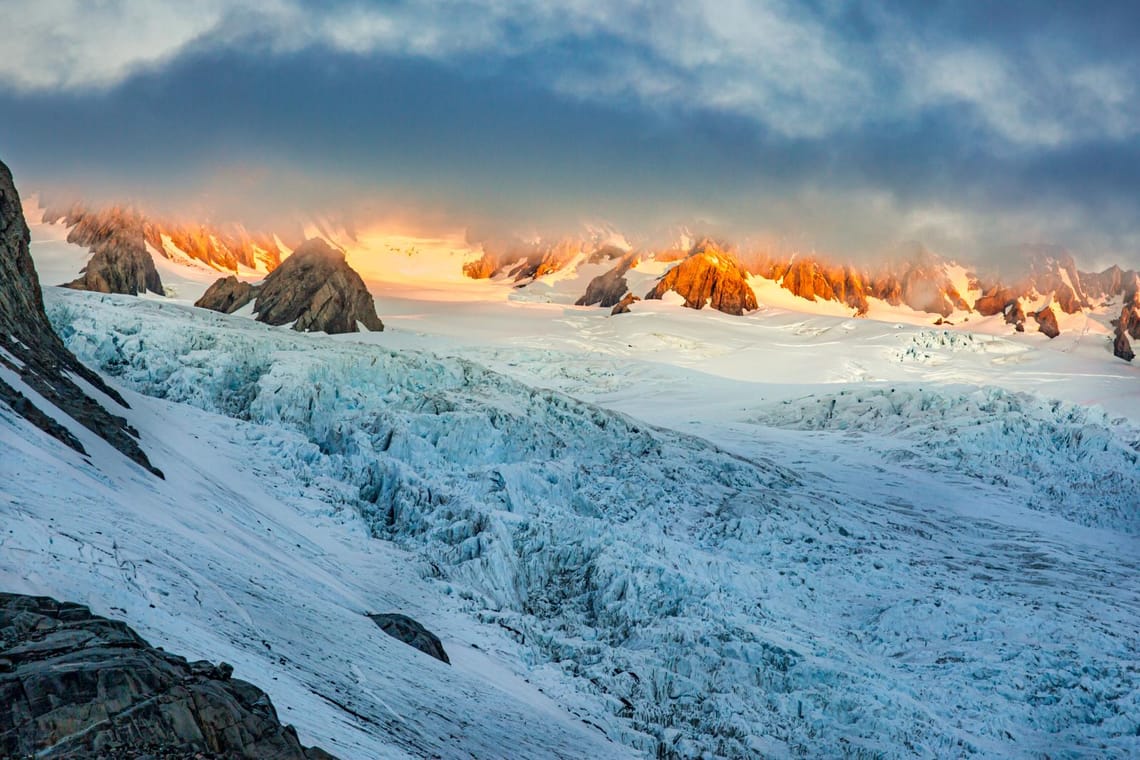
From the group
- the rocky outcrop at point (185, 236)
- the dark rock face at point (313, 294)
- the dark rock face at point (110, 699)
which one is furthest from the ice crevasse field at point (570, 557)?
the rocky outcrop at point (185, 236)

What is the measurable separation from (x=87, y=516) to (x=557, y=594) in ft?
52.9

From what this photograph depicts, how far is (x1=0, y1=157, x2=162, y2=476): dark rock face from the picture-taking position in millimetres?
17891

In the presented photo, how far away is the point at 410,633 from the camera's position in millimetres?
18359

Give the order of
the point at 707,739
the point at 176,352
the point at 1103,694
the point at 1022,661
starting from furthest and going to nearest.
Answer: the point at 176,352 → the point at 1022,661 → the point at 1103,694 → the point at 707,739

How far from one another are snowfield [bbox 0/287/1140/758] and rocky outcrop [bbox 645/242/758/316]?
10185cm

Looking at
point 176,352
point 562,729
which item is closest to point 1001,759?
point 562,729

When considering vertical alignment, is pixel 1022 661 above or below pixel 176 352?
below

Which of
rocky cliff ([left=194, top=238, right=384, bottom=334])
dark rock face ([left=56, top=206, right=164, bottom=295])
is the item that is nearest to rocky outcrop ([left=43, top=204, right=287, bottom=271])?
dark rock face ([left=56, top=206, right=164, bottom=295])

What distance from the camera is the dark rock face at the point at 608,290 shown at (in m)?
169

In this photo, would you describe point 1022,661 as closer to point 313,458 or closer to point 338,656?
point 338,656

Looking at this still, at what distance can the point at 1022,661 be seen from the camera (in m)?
26.3

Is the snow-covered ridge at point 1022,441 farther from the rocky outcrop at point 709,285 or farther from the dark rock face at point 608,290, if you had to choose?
the dark rock face at point 608,290

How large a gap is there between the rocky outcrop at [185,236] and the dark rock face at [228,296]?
134 ft

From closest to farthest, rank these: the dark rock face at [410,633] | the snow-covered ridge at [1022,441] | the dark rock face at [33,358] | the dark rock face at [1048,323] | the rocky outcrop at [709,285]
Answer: the dark rock face at [33,358], the dark rock face at [410,633], the snow-covered ridge at [1022,441], the rocky outcrop at [709,285], the dark rock face at [1048,323]
